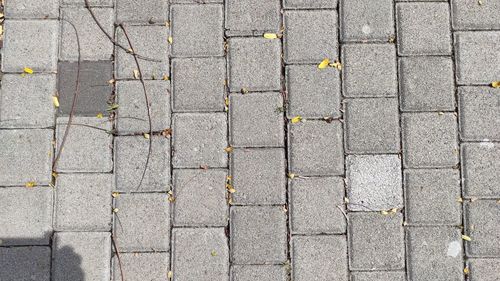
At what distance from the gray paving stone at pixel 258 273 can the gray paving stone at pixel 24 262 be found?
1.04m

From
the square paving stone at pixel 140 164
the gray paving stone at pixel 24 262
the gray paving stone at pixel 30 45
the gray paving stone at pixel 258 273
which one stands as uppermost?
the gray paving stone at pixel 30 45

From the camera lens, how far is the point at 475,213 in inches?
137

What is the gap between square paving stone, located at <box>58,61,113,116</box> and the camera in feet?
11.7

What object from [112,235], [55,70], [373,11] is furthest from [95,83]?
[373,11]

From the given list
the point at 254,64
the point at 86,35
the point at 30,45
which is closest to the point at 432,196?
the point at 254,64

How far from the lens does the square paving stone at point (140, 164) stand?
3.50 m

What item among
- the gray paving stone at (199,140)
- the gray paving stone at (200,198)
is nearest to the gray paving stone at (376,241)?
the gray paving stone at (200,198)

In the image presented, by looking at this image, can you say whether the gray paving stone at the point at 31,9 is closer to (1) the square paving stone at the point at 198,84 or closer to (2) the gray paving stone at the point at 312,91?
(1) the square paving stone at the point at 198,84

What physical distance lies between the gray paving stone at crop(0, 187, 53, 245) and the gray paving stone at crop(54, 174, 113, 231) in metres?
0.06

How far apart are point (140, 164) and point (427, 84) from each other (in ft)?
5.57

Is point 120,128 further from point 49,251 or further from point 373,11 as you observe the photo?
point 373,11

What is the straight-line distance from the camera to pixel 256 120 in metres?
3.54

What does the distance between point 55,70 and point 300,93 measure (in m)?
1.42

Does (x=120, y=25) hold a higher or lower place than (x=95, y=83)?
higher
